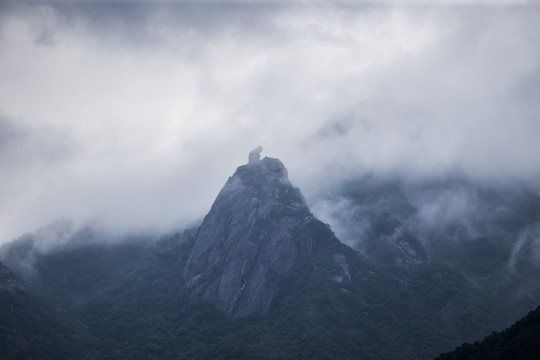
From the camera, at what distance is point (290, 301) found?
170 meters

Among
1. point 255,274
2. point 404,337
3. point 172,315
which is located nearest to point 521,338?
point 404,337

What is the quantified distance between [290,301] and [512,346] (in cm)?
8759

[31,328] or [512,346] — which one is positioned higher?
[31,328]

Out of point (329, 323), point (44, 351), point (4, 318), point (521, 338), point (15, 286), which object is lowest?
point (521, 338)

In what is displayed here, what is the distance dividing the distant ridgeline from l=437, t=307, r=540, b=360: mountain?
1370 inches

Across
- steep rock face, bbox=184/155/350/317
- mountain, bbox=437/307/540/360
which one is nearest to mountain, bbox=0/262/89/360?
steep rock face, bbox=184/155/350/317

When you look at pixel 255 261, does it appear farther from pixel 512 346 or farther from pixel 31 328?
pixel 512 346

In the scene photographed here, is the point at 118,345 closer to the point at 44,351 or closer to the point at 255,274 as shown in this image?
the point at 44,351

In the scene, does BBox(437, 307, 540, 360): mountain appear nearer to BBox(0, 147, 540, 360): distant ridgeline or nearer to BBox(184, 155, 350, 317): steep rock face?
BBox(0, 147, 540, 360): distant ridgeline

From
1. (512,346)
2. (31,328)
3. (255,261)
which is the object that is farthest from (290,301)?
(512,346)

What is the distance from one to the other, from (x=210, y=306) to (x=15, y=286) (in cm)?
6044

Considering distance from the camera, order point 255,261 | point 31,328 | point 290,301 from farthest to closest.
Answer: point 255,261 → point 290,301 → point 31,328

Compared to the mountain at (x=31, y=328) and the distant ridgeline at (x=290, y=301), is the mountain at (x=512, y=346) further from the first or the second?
the mountain at (x=31, y=328)

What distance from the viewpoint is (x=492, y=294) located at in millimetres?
155875
